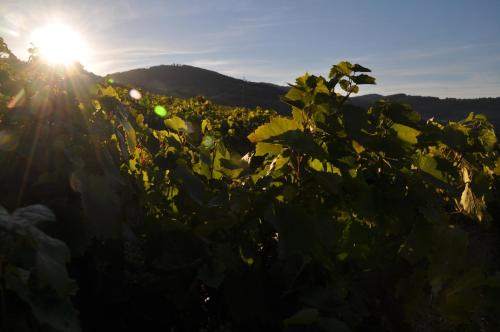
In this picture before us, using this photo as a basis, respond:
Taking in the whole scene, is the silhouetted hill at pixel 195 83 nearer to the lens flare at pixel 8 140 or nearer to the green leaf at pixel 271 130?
the green leaf at pixel 271 130

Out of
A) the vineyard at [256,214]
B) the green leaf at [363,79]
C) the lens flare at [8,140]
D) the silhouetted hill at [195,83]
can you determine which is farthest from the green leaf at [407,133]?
the silhouetted hill at [195,83]

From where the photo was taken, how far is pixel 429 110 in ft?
386

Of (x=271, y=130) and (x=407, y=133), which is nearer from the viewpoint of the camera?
(x=271, y=130)

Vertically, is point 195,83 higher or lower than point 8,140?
lower

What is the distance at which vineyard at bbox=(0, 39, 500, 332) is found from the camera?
1.64m

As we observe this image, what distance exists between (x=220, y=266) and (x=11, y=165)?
2.61 ft

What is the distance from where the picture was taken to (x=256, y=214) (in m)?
1.86

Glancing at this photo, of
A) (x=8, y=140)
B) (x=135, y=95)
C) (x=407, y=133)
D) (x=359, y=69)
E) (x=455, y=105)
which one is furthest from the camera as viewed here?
(x=455, y=105)

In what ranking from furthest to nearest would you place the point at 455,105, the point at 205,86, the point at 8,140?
the point at 455,105 → the point at 205,86 → the point at 8,140

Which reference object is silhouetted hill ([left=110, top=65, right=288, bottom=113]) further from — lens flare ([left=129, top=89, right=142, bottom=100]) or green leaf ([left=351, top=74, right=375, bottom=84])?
green leaf ([left=351, top=74, right=375, bottom=84])

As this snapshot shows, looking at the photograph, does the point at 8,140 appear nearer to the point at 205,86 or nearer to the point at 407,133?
the point at 407,133

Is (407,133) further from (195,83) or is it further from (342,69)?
(195,83)

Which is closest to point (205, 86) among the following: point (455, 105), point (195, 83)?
point (195, 83)

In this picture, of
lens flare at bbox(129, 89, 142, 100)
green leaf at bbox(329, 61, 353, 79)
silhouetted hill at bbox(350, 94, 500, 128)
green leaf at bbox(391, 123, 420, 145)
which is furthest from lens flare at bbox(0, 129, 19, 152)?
silhouetted hill at bbox(350, 94, 500, 128)
